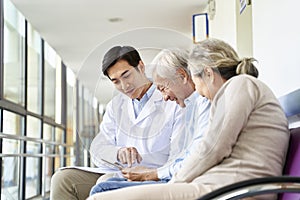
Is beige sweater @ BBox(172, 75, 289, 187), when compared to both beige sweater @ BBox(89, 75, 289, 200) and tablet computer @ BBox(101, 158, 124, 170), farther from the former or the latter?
tablet computer @ BBox(101, 158, 124, 170)

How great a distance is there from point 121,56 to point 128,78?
93 millimetres

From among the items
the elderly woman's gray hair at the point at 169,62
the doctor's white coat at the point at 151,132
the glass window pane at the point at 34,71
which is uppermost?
the glass window pane at the point at 34,71

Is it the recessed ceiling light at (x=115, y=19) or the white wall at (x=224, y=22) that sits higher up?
the recessed ceiling light at (x=115, y=19)

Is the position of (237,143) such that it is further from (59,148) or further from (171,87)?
(59,148)

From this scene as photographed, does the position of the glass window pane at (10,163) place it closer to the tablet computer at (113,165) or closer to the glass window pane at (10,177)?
the glass window pane at (10,177)

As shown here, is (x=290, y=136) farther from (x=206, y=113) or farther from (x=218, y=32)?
(x=218, y=32)

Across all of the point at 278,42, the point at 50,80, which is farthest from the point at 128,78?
the point at 50,80

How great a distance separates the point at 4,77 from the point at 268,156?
484cm

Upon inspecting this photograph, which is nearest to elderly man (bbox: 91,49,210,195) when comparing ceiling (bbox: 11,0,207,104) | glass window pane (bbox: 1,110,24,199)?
ceiling (bbox: 11,0,207,104)

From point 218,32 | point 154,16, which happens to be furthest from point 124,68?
point 154,16

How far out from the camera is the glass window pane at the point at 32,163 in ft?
23.7

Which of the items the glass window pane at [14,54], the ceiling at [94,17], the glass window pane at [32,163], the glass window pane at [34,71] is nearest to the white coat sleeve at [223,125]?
the ceiling at [94,17]

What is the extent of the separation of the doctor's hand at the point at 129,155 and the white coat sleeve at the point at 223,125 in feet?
0.98

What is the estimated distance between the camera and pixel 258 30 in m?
3.16
